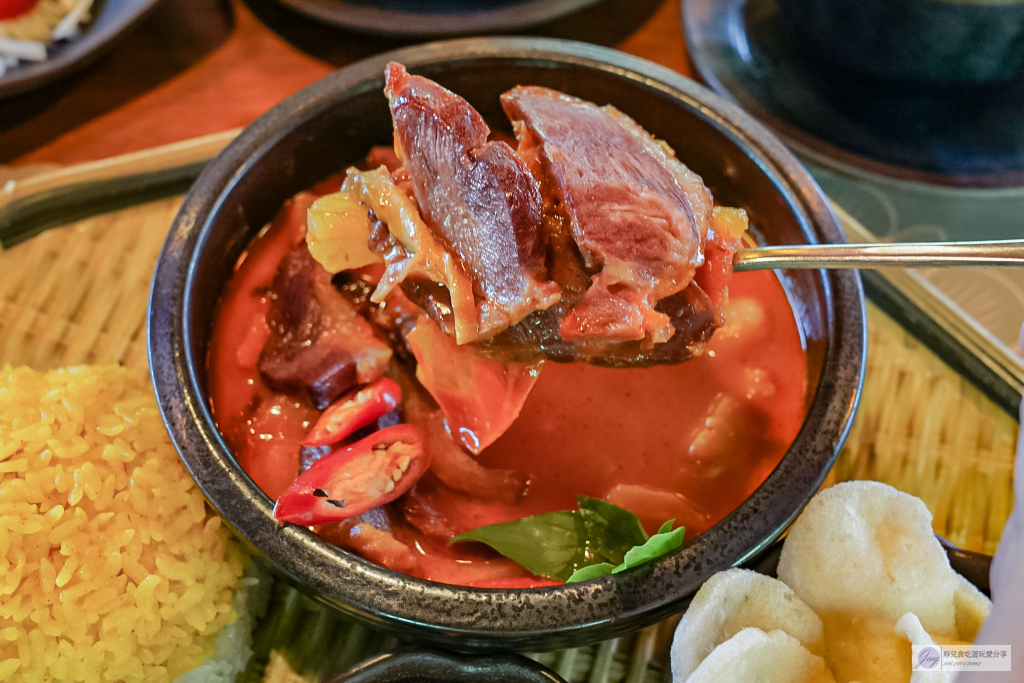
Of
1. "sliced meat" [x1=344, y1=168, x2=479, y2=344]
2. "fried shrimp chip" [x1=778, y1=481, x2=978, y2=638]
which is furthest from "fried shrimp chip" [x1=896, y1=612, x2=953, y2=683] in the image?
"sliced meat" [x1=344, y1=168, x2=479, y2=344]

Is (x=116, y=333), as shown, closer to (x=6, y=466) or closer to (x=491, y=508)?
(x=6, y=466)

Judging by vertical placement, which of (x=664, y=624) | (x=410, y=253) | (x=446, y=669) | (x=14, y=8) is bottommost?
(x=664, y=624)

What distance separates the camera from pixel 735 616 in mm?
1335

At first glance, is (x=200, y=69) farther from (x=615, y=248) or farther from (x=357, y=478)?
(x=615, y=248)

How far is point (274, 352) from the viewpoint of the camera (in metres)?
1.72

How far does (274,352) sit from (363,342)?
0.74 ft

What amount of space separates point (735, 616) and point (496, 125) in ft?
4.98

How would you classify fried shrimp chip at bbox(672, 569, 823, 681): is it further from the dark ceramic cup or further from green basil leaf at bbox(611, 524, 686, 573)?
the dark ceramic cup

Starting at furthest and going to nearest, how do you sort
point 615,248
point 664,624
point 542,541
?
point 664,624 → point 542,541 → point 615,248

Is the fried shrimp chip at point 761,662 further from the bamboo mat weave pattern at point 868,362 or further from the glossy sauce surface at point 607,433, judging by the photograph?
the bamboo mat weave pattern at point 868,362

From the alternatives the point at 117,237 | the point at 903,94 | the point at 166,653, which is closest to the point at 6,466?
the point at 166,653

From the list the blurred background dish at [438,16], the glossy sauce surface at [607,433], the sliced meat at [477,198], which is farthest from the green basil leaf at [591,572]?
the blurred background dish at [438,16]

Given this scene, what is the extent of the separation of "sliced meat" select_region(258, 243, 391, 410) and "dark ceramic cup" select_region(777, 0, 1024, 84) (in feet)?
5.38

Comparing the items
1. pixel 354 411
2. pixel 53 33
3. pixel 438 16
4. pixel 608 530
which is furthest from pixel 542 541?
pixel 53 33
